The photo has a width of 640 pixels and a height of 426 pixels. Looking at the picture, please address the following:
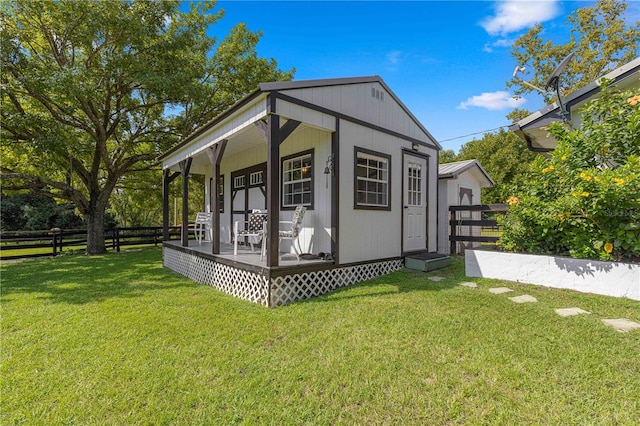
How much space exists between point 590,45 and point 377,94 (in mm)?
15289

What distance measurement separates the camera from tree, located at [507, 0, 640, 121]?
13.0 m

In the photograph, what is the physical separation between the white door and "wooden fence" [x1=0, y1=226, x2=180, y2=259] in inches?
451

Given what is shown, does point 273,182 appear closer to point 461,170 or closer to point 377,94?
point 377,94

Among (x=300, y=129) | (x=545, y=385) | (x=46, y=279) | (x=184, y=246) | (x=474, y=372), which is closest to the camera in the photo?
(x=545, y=385)

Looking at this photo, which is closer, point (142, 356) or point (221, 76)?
point (142, 356)

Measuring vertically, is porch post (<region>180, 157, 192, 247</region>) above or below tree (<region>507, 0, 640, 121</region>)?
below

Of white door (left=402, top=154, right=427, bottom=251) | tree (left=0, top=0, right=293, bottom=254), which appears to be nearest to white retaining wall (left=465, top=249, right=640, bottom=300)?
white door (left=402, top=154, right=427, bottom=251)

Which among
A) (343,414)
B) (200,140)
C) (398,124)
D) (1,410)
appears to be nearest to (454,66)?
(398,124)

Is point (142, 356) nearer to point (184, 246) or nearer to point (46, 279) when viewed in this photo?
point (184, 246)

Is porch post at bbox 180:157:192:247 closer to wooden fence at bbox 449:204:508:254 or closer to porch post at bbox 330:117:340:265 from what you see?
porch post at bbox 330:117:340:265

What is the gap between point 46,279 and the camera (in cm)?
645

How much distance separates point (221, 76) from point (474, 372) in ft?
39.0

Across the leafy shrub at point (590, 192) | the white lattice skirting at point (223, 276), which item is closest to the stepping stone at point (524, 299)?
the leafy shrub at point (590, 192)

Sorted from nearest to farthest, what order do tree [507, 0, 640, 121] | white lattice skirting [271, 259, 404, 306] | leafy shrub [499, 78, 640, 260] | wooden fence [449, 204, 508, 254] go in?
1. leafy shrub [499, 78, 640, 260]
2. white lattice skirting [271, 259, 404, 306]
3. wooden fence [449, 204, 508, 254]
4. tree [507, 0, 640, 121]
